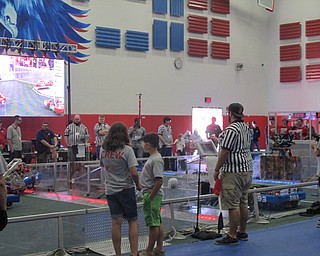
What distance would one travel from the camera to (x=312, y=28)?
72.7 feet

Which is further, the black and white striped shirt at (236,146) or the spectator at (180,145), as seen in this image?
the spectator at (180,145)

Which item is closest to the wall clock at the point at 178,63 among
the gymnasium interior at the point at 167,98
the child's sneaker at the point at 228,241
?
the gymnasium interior at the point at 167,98

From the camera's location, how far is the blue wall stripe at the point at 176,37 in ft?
67.5

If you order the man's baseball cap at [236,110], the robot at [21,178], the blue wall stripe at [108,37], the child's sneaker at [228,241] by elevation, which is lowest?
the child's sneaker at [228,241]

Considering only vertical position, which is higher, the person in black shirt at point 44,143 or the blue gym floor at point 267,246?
the person in black shirt at point 44,143

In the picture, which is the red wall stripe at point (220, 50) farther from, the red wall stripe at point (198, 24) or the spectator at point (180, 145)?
the spectator at point (180, 145)

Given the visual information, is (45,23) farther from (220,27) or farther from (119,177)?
(119,177)

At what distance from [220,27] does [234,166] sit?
16.4 meters

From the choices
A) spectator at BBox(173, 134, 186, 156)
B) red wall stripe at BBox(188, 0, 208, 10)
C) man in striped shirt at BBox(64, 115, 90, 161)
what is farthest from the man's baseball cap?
red wall stripe at BBox(188, 0, 208, 10)

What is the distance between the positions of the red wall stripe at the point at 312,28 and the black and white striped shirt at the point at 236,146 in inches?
659

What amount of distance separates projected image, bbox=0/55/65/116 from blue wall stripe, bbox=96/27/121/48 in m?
2.24

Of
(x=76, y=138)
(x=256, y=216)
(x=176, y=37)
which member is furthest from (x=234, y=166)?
(x=176, y=37)

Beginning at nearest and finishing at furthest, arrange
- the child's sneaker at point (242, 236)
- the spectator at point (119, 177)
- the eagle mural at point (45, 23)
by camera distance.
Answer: the spectator at point (119, 177) < the child's sneaker at point (242, 236) < the eagle mural at point (45, 23)

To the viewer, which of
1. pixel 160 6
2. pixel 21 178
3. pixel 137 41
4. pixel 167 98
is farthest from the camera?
pixel 167 98
